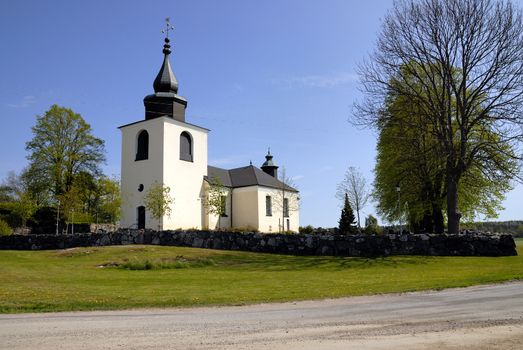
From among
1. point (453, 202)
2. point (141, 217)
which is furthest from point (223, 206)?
point (453, 202)

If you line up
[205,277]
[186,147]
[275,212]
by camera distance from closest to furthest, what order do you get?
[205,277], [186,147], [275,212]

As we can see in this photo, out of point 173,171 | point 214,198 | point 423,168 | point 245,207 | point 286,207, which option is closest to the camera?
point 423,168

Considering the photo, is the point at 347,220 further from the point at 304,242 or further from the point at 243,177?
the point at 304,242

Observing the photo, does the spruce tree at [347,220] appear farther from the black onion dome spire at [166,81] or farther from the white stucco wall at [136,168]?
the black onion dome spire at [166,81]

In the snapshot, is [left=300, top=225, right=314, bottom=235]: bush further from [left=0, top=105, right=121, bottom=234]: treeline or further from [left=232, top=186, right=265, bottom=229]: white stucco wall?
[left=0, top=105, right=121, bottom=234]: treeline

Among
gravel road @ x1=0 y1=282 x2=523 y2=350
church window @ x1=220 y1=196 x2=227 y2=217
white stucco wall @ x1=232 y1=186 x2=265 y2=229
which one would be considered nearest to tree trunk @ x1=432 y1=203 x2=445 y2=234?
white stucco wall @ x1=232 y1=186 x2=265 y2=229

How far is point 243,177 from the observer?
48.4m

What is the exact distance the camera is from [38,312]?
9812mm

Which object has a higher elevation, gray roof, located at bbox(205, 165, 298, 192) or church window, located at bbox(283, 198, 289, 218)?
gray roof, located at bbox(205, 165, 298, 192)

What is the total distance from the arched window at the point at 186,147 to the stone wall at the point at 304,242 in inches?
501

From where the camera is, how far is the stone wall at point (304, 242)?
23.2 meters

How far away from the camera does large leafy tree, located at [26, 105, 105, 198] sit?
4434cm

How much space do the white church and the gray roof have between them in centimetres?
50

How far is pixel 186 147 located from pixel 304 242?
64.9ft
